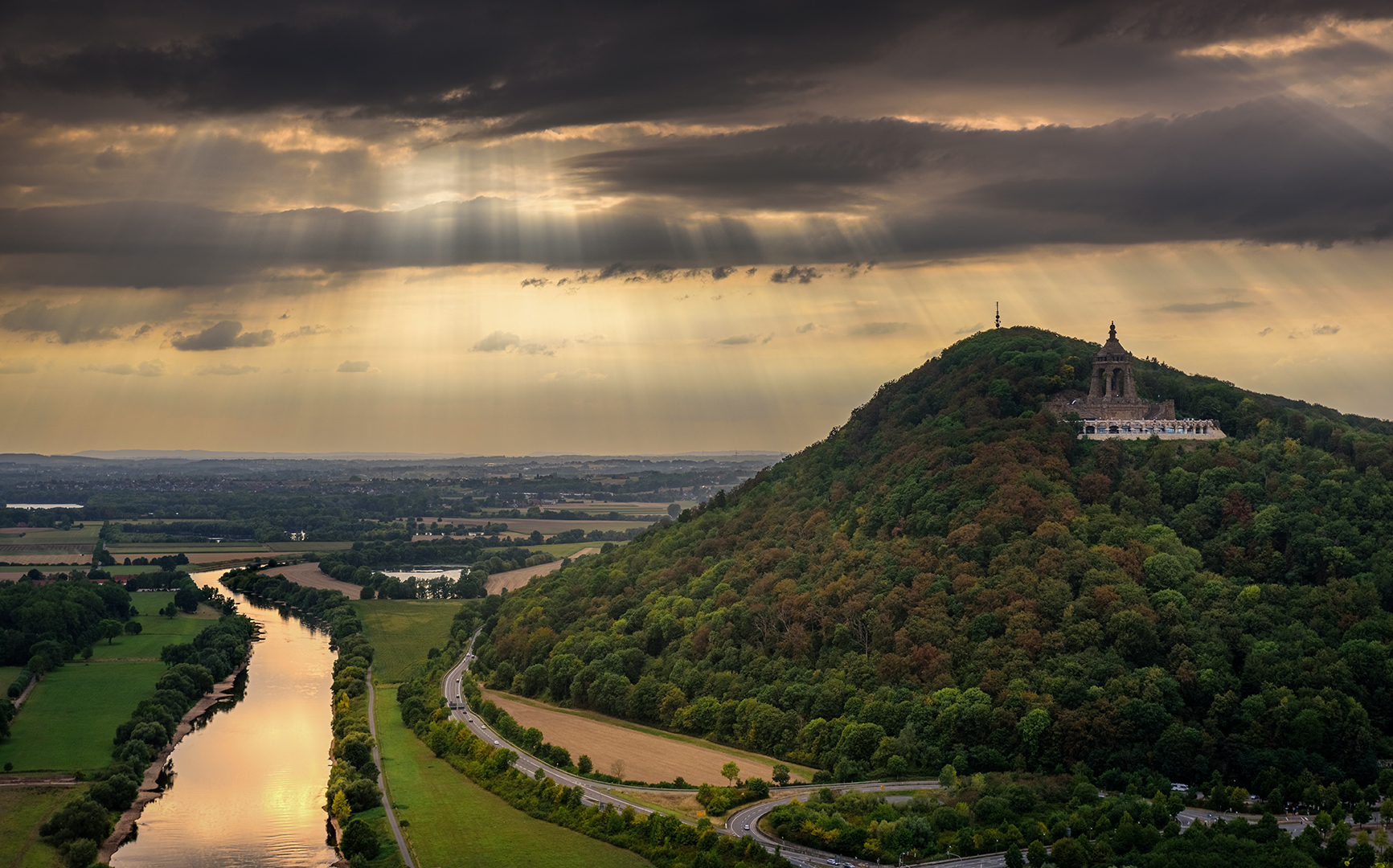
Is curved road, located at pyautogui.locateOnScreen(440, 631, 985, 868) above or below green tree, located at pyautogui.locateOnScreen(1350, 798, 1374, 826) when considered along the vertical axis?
below

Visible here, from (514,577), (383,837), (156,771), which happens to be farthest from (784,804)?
(514,577)

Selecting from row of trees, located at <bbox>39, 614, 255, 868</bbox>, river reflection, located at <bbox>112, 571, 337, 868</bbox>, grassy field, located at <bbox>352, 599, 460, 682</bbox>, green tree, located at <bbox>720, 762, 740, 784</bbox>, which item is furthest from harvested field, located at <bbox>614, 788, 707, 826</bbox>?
grassy field, located at <bbox>352, 599, 460, 682</bbox>

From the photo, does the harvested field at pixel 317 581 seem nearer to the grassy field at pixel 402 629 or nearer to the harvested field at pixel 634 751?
the grassy field at pixel 402 629

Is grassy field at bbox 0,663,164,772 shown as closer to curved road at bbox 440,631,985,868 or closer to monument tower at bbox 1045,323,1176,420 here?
curved road at bbox 440,631,985,868

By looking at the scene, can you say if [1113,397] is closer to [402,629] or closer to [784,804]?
[784,804]

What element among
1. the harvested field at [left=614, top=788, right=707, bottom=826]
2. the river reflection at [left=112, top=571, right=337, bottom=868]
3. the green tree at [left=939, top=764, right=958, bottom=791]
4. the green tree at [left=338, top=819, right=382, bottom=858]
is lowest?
the river reflection at [left=112, top=571, right=337, bottom=868]
